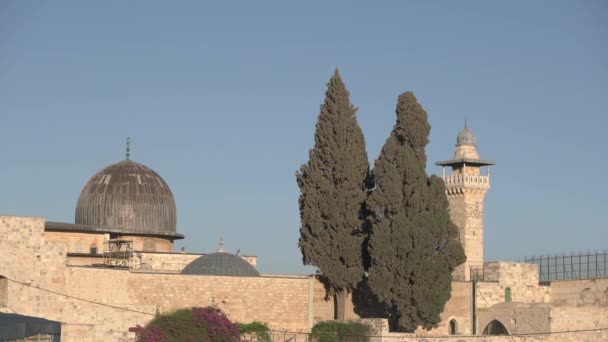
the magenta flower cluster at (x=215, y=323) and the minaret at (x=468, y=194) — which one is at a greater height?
the minaret at (x=468, y=194)

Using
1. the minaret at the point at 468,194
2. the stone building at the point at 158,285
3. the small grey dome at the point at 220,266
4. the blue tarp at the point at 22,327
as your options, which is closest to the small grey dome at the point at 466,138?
the minaret at the point at 468,194

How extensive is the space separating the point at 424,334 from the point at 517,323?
4109mm

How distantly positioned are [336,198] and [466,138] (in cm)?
2448

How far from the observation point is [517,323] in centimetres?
4806

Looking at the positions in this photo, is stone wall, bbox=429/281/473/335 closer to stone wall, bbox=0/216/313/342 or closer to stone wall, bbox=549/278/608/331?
stone wall, bbox=549/278/608/331

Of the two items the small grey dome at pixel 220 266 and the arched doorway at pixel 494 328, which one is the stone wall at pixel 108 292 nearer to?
the small grey dome at pixel 220 266

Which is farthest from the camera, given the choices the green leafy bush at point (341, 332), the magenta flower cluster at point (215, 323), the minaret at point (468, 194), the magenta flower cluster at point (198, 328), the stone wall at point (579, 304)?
the minaret at point (468, 194)

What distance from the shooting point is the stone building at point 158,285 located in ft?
134

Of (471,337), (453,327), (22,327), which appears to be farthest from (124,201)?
(22,327)

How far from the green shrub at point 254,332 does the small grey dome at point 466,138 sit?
27.9 metres

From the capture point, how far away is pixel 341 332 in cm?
4444

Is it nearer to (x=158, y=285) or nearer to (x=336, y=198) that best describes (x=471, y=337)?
(x=336, y=198)

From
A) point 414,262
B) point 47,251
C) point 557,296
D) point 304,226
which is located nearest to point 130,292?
point 47,251

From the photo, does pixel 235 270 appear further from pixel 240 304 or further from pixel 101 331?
pixel 101 331
